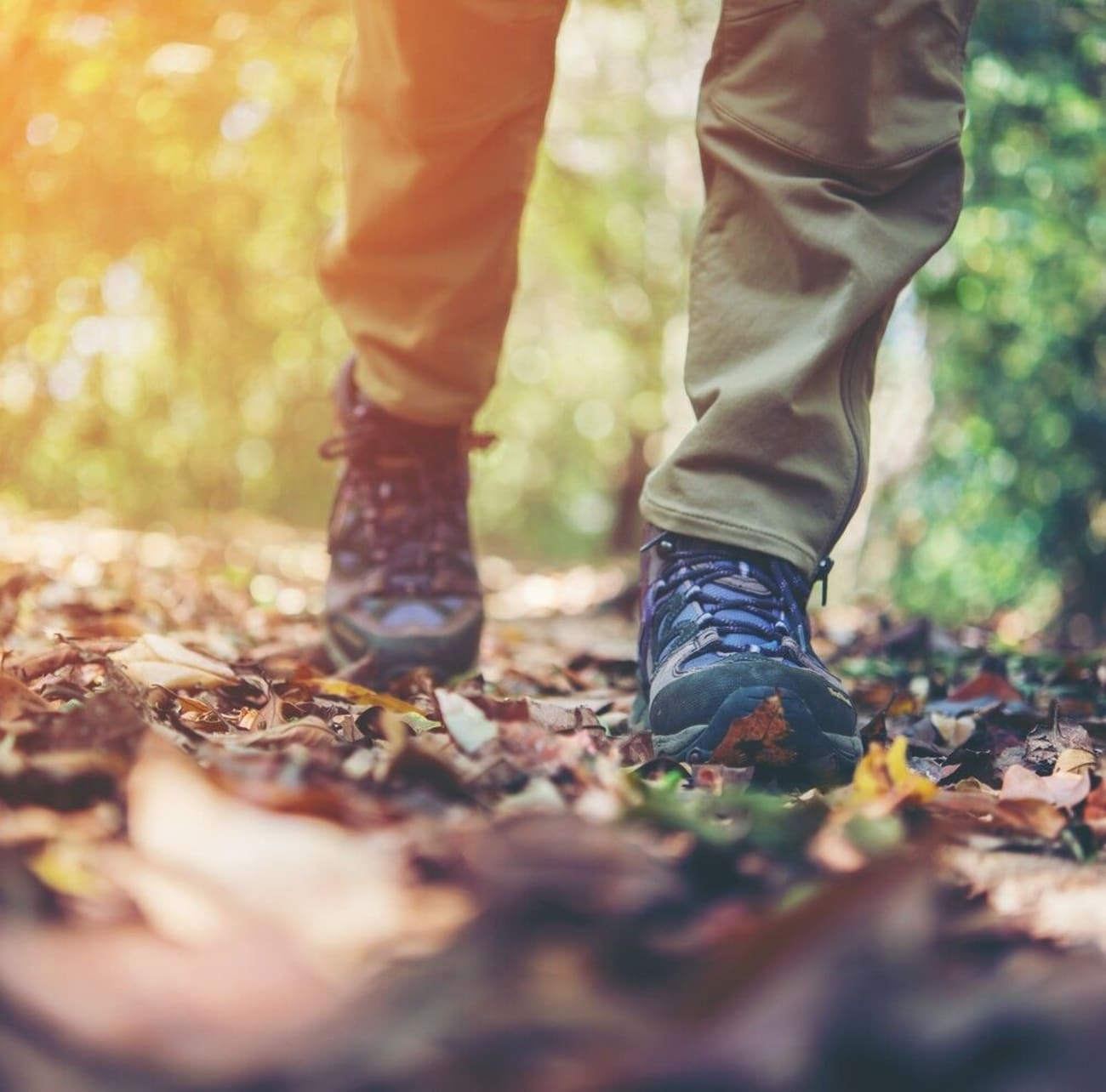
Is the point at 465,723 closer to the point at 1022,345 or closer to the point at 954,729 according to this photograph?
the point at 954,729

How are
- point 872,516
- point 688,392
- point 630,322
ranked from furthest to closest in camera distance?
1. point 630,322
2. point 872,516
3. point 688,392

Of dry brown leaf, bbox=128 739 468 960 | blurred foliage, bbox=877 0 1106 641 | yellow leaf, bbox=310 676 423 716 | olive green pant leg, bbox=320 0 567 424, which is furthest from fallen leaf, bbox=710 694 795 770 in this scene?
blurred foliage, bbox=877 0 1106 641

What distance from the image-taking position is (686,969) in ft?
1.96

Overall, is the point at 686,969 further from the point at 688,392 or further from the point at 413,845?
the point at 688,392

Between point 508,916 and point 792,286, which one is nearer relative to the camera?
point 508,916

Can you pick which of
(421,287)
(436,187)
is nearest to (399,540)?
(421,287)

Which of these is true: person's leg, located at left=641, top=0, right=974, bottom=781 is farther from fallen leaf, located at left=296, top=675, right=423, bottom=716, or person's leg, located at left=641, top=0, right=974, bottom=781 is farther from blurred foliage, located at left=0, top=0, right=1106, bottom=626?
blurred foliage, located at left=0, top=0, right=1106, bottom=626

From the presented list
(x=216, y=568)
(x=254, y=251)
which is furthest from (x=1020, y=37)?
(x=254, y=251)

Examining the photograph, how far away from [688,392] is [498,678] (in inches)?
25.3

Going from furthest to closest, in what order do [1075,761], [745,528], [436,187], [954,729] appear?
[436,187]
[954,729]
[745,528]
[1075,761]

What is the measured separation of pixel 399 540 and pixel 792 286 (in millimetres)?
820

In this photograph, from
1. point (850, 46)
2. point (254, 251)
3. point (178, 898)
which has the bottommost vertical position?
point (254, 251)

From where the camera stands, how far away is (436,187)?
183 cm

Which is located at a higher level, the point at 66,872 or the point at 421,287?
the point at 421,287
